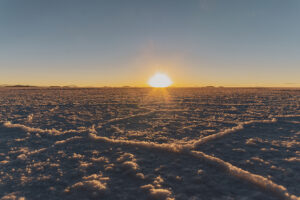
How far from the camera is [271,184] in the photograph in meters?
2.53

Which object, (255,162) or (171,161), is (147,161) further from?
(255,162)

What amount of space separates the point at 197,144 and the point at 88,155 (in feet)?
7.25

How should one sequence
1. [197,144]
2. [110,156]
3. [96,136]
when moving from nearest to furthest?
1. [110,156]
2. [197,144]
3. [96,136]

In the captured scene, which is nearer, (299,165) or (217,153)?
(299,165)

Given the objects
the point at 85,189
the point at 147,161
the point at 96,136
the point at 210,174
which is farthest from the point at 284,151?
the point at 96,136

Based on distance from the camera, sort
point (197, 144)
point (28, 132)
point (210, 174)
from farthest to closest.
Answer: point (28, 132) < point (197, 144) < point (210, 174)

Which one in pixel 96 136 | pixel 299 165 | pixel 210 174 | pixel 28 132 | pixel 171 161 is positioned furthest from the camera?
pixel 28 132

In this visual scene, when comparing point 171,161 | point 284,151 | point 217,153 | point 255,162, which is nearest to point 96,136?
point 171,161

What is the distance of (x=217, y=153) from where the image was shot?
369cm

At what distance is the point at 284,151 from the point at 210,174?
6.20 ft

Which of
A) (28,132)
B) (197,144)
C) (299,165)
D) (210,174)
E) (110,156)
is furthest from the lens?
(28,132)

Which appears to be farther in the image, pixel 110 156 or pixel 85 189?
pixel 110 156

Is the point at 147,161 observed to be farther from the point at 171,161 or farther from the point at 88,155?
the point at 88,155

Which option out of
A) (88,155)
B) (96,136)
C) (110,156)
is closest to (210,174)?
(110,156)
